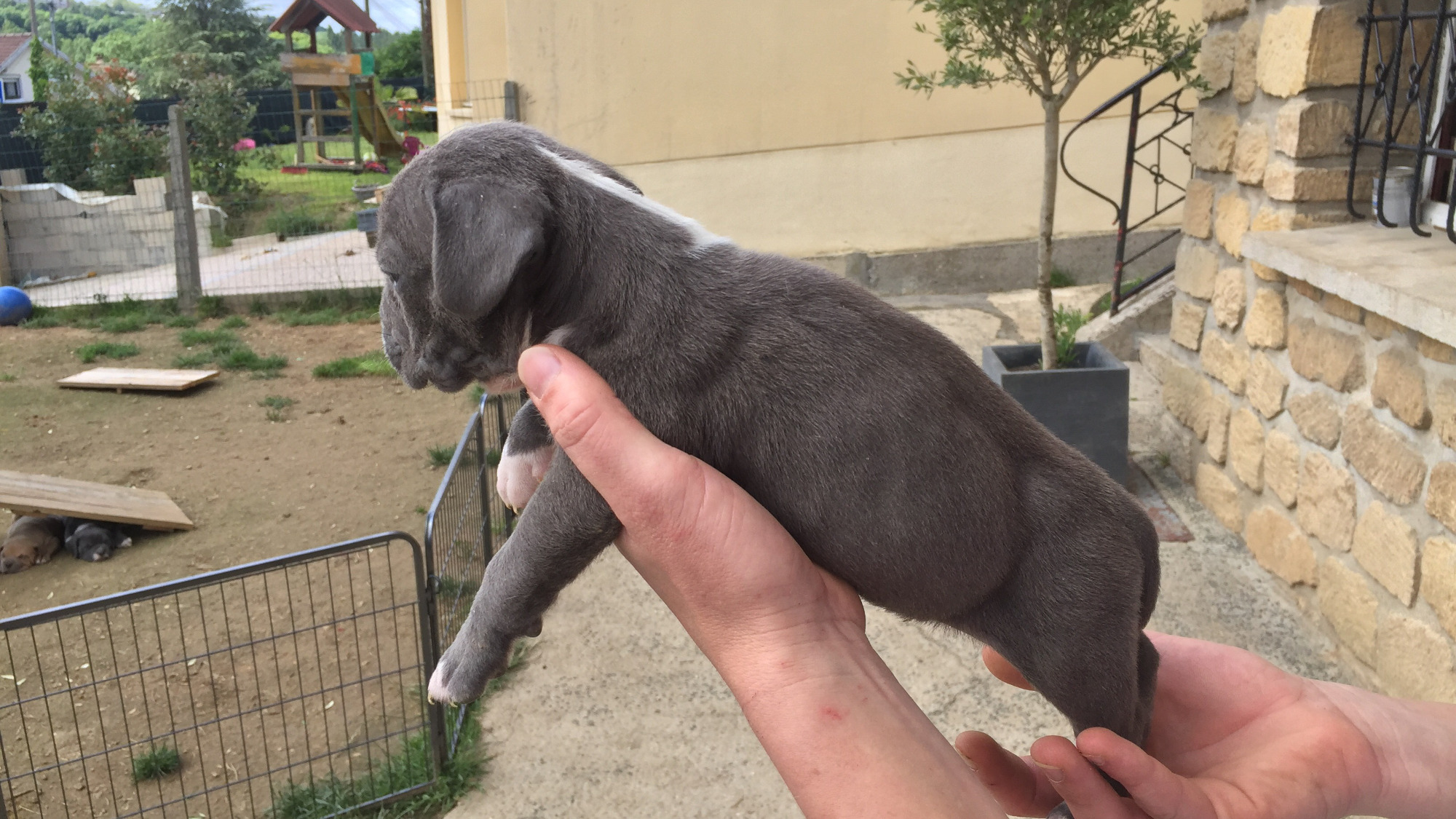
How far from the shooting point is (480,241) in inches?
74.1

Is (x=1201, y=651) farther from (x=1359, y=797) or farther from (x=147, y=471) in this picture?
(x=147, y=471)

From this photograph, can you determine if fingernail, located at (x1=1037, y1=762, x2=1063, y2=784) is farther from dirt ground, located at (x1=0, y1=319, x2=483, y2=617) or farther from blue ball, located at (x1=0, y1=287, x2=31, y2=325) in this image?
blue ball, located at (x1=0, y1=287, x2=31, y2=325)

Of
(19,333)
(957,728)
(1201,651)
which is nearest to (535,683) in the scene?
(957,728)

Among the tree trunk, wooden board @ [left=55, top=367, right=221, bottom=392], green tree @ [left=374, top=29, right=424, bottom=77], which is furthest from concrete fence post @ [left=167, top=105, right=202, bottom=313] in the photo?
green tree @ [left=374, top=29, right=424, bottom=77]

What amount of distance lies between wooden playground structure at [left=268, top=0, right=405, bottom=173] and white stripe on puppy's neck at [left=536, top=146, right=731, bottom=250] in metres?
19.9

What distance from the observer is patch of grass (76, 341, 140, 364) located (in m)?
11.0

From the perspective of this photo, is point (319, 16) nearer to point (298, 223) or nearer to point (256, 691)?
point (298, 223)

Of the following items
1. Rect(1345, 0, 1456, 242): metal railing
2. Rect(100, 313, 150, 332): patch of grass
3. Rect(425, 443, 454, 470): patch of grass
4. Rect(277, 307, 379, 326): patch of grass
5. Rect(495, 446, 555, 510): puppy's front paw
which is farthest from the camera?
Rect(277, 307, 379, 326): patch of grass

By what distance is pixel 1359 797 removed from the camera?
2.40 m

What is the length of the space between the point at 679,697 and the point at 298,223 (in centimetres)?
1337

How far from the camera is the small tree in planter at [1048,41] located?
5973mm

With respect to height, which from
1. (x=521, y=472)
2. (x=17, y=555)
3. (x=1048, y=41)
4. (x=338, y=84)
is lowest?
(x=17, y=555)

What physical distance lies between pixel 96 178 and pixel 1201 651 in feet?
58.4

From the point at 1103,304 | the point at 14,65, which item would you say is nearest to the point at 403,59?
the point at 14,65
